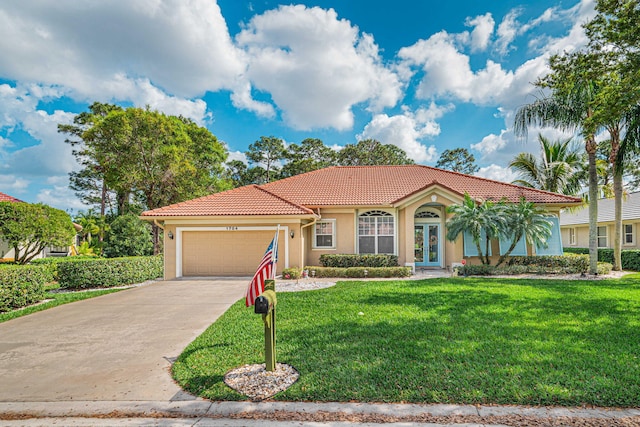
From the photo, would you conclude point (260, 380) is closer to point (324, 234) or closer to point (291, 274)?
point (291, 274)

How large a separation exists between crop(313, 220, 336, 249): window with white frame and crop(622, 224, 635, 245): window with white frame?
19.7 metres

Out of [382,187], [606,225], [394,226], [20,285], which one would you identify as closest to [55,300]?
[20,285]

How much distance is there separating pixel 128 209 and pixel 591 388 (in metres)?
28.8

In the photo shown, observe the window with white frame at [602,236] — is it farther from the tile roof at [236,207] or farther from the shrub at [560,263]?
the tile roof at [236,207]

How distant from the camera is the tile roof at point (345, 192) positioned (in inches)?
572

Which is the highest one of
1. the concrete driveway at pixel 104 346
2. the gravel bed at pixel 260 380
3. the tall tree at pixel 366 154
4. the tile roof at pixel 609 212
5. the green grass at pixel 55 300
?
the tall tree at pixel 366 154

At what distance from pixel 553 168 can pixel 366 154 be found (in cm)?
1939

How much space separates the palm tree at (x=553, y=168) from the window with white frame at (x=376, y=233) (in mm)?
10769

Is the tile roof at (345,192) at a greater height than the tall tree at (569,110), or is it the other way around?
the tall tree at (569,110)

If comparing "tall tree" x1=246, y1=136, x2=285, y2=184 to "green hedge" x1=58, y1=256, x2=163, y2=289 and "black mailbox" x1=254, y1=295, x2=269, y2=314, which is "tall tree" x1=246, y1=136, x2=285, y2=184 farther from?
"black mailbox" x1=254, y1=295, x2=269, y2=314

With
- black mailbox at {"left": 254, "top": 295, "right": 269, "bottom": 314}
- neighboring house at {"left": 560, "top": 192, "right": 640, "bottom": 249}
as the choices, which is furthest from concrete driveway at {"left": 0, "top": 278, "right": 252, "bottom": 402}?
neighboring house at {"left": 560, "top": 192, "right": 640, "bottom": 249}

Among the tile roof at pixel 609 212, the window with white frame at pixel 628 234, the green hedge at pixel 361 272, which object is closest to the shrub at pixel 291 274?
the green hedge at pixel 361 272

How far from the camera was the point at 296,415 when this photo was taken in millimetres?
3576

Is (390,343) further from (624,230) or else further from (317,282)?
(624,230)
